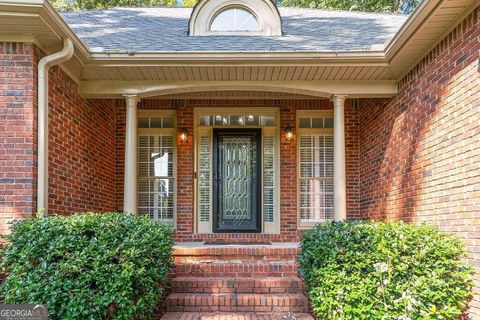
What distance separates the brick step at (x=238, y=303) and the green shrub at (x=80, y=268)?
2.20ft

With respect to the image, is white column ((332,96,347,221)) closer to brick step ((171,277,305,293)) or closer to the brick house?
the brick house

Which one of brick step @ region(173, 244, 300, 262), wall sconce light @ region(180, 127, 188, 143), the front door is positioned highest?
wall sconce light @ region(180, 127, 188, 143)

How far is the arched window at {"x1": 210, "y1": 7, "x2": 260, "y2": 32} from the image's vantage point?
278 inches

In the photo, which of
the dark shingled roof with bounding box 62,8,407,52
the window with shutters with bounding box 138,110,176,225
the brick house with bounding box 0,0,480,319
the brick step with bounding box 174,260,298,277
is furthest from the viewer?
the window with shutters with bounding box 138,110,176,225

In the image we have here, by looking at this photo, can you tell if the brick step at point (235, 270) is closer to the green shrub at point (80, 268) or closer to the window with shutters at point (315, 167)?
the green shrub at point (80, 268)

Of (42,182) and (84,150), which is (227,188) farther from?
(42,182)

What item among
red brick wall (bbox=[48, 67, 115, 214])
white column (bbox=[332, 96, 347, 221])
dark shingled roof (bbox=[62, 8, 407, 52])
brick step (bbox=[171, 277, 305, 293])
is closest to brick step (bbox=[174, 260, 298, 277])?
brick step (bbox=[171, 277, 305, 293])

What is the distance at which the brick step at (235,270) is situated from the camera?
495cm

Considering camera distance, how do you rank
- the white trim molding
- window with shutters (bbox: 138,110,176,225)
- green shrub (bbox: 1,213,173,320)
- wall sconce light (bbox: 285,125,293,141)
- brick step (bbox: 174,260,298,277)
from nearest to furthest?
green shrub (bbox: 1,213,173,320)
the white trim molding
brick step (bbox: 174,260,298,277)
wall sconce light (bbox: 285,125,293,141)
window with shutters (bbox: 138,110,176,225)

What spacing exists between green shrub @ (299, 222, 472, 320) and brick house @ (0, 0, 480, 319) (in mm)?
248

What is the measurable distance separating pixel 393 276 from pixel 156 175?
15.6 feet

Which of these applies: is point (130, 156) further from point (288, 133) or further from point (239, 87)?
point (288, 133)

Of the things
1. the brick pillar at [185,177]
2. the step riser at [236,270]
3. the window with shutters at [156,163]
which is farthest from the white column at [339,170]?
the window with shutters at [156,163]

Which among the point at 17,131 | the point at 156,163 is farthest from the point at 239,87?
the point at 17,131
